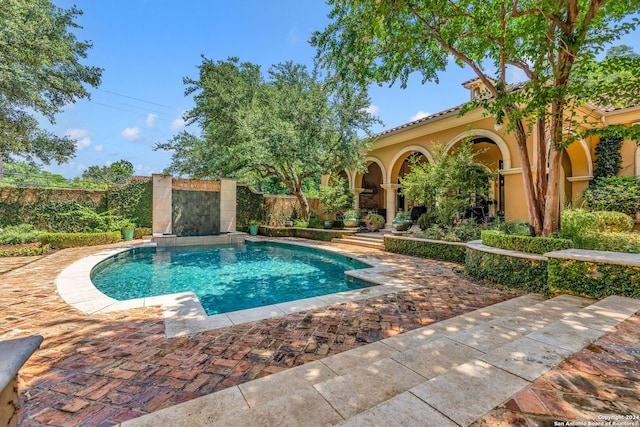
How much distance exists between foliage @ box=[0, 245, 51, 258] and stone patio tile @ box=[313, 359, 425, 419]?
39.0 feet

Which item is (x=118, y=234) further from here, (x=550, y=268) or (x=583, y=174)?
(x=583, y=174)

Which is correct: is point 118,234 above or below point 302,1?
below

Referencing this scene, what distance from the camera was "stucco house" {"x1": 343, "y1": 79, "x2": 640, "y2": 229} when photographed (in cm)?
1048

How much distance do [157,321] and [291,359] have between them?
2.30 metres

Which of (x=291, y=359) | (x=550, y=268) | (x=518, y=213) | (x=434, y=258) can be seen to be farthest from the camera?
(x=518, y=213)

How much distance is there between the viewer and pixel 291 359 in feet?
9.50

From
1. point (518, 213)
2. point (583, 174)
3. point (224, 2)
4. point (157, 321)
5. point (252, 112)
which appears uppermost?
point (224, 2)

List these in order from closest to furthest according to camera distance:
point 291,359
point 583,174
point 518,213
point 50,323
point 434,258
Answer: point 291,359 → point 50,323 → point 434,258 → point 518,213 → point 583,174

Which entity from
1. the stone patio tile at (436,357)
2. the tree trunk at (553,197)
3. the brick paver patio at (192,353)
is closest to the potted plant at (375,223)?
the tree trunk at (553,197)

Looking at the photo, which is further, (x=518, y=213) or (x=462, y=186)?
(x=518, y=213)

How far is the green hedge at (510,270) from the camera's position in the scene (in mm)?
5340

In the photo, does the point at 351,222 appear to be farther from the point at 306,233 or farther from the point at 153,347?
the point at 153,347

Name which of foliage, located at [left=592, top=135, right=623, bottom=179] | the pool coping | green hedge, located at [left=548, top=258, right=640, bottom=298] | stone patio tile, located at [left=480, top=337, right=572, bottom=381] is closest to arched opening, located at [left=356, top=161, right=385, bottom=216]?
foliage, located at [left=592, top=135, right=623, bottom=179]

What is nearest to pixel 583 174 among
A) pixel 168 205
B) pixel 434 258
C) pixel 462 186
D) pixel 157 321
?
pixel 462 186
